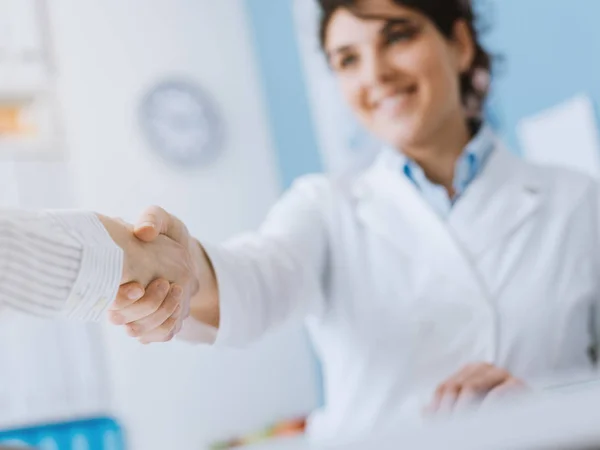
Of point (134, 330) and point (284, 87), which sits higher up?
point (284, 87)

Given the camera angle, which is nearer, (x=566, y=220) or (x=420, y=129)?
(x=566, y=220)

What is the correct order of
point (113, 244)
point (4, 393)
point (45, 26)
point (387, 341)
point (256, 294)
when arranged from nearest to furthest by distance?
point (113, 244), point (256, 294), point (387, 341), point (4, 393), point (45, 26)

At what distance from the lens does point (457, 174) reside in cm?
83

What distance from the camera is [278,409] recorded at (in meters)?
1.60

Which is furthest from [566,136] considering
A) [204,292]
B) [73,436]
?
[73,436]

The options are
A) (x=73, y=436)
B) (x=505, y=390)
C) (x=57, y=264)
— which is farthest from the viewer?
(x=73, y=436)

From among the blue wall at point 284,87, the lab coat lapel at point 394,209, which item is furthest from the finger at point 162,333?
the blue wall at point 284,87

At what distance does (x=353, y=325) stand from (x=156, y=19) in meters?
1.09

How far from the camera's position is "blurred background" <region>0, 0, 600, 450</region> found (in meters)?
1.45

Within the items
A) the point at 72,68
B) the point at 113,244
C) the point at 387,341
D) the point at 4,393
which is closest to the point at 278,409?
the point at 4,393

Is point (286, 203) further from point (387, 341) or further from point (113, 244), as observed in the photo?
point (113, 244)

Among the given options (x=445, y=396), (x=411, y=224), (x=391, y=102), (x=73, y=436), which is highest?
(x=391, y=102)

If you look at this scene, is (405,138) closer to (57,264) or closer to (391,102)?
(391,102)

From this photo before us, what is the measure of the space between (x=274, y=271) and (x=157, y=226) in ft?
0.59
